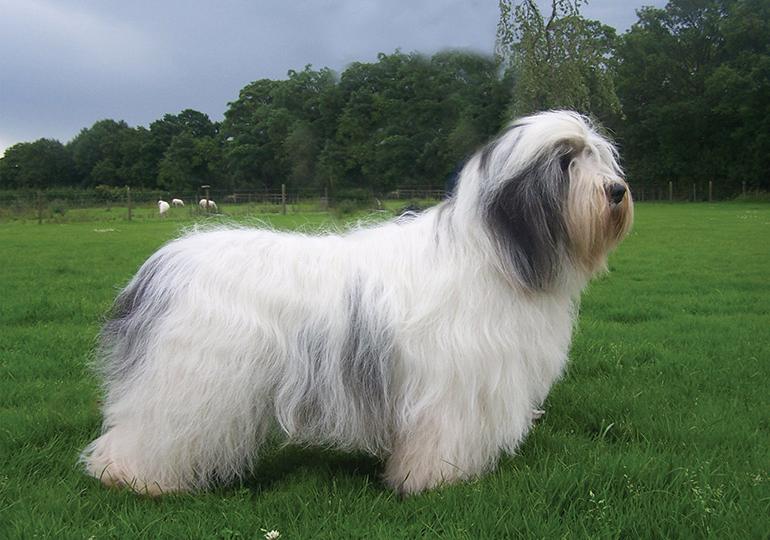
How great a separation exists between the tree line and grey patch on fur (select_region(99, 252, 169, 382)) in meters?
21.0

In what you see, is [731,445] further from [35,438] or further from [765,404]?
[35,438]

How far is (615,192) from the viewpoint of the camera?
325 centimetres

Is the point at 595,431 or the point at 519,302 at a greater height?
the point at 519,302

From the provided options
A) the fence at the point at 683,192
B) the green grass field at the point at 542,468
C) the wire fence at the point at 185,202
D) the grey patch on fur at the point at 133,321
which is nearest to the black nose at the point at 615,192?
the green grass field at the point at 542,468

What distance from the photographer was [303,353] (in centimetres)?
324

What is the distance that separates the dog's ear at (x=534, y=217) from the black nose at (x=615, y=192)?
20 centimetres

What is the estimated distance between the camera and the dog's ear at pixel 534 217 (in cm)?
329

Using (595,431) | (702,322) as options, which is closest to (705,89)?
(702,322)

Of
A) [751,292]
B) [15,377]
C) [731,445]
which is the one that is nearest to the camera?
[731,445]

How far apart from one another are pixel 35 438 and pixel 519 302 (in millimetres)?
3009

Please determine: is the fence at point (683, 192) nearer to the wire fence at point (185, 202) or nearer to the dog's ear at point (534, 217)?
the wire fence at point (185, 202)

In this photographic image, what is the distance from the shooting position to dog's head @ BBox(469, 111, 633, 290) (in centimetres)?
328

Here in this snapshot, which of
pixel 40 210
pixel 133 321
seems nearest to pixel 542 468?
pixel 133 321

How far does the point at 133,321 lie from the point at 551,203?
6.93 ft
